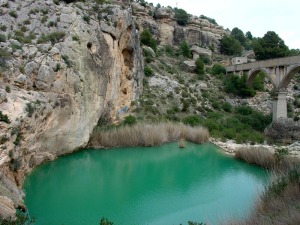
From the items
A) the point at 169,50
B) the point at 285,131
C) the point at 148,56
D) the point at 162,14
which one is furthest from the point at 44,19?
the point at 162,14

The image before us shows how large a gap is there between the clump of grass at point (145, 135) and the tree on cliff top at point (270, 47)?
78.2 ft

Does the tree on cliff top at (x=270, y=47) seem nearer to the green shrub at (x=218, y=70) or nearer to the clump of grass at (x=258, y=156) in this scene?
the green shrub at (x=218, y=70)

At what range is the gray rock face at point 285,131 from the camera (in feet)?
77.3

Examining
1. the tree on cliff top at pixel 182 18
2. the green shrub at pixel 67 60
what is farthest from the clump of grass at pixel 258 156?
the tree on cliff top at pixel 182 18

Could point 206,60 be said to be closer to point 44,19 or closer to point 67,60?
point 44,19

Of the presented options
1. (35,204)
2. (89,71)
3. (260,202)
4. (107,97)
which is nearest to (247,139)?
(107,97)

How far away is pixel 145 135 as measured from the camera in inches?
759

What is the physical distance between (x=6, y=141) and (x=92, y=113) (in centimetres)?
807

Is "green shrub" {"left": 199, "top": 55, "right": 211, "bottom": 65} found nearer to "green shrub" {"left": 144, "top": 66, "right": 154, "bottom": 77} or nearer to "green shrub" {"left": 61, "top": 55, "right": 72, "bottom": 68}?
"green shrub" {"left": 144, "top": 66, "right": 154, "bottom": 77}

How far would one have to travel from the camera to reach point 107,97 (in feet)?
67.2

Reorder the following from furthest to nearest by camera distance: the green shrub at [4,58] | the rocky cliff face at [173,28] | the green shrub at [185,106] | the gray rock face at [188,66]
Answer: the rocky cliff face at [173,28]
the gray rock face at [188,66]
the green shrub at [185,106]
the green shrub at [4,58]

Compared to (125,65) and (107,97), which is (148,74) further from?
(107,97)

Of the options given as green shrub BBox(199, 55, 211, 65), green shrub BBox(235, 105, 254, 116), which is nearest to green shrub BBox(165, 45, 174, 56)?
green shrub BBox(199, 55, 211, 65)

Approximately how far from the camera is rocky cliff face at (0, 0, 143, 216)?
11.2m
